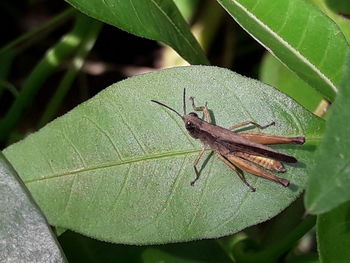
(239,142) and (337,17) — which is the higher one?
(337,17)

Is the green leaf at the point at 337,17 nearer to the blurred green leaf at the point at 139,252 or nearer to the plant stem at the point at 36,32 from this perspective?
the blurred green leaf at the point at 139,252

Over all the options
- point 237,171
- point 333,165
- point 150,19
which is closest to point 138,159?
point 237,171

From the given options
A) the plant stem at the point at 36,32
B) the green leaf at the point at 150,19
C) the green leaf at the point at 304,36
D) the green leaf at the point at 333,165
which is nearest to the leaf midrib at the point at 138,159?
the green leaf at the point at 304,36

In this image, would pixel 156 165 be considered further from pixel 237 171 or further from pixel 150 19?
pixel 150 19

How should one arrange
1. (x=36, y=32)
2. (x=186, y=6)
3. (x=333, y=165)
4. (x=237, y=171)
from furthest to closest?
1. (x=36, y=32)
2. (x=186, y=6)
3. (x=237, y=171)
4. (x=333, y=165)

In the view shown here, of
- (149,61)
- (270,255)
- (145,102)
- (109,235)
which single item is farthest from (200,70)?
(149,61)

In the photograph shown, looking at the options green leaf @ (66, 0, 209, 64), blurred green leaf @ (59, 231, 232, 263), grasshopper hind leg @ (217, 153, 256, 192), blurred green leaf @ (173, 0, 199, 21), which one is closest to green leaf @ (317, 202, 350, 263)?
grasshopper hind leg @ (217, 153, 256, 192)
